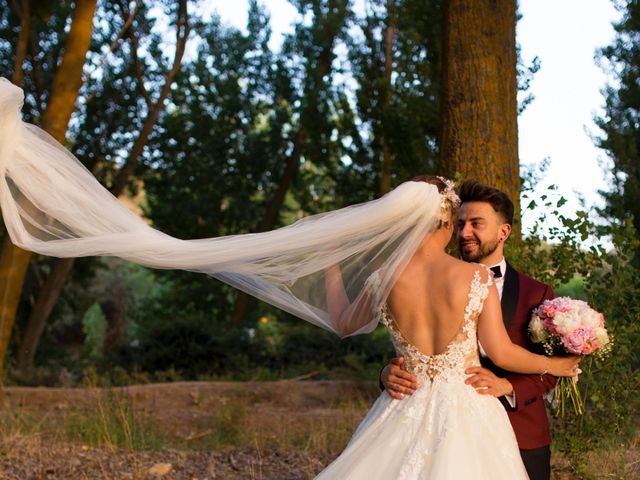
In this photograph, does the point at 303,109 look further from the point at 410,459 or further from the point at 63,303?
the point at 410,459

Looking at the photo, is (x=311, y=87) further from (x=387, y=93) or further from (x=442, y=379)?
(x=442, y=379)

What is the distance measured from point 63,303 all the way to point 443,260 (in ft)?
55.6

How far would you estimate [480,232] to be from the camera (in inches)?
198

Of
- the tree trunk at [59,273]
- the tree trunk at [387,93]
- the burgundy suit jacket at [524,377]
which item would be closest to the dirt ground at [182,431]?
the burgundy suit jacket at [524,377]

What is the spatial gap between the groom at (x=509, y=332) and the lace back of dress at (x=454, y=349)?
0.18ft

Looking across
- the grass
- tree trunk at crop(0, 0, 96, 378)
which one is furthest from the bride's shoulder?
tree trunk at crop(0, 0, 96, 378)

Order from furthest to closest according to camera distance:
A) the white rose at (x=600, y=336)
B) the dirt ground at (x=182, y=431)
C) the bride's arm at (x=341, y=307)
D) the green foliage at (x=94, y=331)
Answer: the green foliage at (x=94, y=331)
the dirt ground at (x=182, y=431)
the bride's arm at (x=341, y=307)
the white rose at (x=600, y=336)

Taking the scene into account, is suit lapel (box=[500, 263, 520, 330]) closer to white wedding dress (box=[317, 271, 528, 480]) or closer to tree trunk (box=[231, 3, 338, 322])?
white wedding dress (box=[317, 271, 528, 480])

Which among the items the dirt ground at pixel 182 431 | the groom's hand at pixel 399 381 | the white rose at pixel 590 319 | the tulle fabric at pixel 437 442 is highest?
the white rose at pixel 590 319

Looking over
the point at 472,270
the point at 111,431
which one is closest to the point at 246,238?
the point at 472,270

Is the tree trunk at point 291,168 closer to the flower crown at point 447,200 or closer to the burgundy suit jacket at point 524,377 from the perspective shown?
the burgundy suit jacket at point 524,377

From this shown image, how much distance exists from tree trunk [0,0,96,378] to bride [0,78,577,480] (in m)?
6.73

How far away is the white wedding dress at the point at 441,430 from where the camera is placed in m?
4.42

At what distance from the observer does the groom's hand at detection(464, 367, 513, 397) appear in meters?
4.61
